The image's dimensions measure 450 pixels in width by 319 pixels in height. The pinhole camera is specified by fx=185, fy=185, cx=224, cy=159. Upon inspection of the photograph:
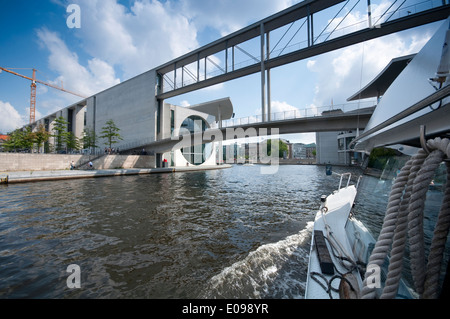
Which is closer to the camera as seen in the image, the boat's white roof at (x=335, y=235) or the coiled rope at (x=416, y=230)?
the coiled rope at (x=416, y=230)

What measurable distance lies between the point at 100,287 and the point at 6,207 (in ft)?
26.2

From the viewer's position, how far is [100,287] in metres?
2.80

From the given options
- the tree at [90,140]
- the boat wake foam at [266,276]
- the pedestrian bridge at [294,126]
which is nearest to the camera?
the boat wake foam at [266,276]

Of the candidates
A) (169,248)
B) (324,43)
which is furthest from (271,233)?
(324,43)

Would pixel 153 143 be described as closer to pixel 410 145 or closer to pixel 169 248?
pixel 169 248

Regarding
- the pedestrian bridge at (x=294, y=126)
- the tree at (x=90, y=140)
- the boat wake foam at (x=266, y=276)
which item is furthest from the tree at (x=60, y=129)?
the boat wake foam at (x=266, y=276)

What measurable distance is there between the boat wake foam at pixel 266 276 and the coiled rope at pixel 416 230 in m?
1.93

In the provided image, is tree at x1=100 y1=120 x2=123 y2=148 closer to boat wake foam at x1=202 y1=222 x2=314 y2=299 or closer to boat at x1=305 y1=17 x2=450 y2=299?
boat wake foam at x1=202 y1=222 x2=314 y2=299

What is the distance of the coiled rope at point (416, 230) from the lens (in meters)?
1.11

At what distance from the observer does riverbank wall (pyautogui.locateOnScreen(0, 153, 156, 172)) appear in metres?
20.0

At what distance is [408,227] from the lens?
117cm

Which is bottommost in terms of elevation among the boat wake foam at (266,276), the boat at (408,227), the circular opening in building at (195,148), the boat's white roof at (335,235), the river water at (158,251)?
the boat wake foam at (266,276)

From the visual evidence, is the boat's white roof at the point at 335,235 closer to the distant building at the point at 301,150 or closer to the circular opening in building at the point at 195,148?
the circular opening in building at the point at 195,148
